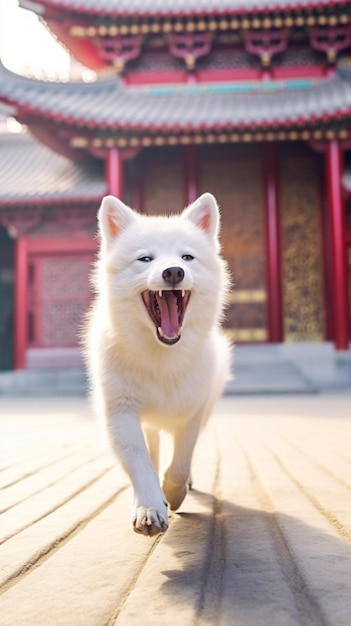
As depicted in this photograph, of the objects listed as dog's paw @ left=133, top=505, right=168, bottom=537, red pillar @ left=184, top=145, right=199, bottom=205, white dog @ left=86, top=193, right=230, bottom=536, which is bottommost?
dog's paw @ left=133, top=505, right=168, bottom=537

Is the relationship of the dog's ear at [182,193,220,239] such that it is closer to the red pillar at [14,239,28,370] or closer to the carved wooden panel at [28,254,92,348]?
the carved wooden panel at [28,254,92,348]

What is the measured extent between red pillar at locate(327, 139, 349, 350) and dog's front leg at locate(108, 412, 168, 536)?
905 cm

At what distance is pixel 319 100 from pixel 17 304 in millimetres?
6739

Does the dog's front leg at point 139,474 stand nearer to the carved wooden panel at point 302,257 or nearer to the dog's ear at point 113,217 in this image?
the dog's ear at point 113,217

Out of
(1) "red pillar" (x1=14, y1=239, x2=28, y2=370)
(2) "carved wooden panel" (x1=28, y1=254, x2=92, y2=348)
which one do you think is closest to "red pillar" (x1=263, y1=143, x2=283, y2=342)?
(2) "carved wooden panel" (x1=28, y1=254, x2=92, y2=348)

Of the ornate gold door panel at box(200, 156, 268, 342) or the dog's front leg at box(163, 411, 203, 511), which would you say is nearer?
the dog's front leg at box(163, 411, 203, 511)

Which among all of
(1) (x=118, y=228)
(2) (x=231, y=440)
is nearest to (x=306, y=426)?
(2) (x=231, y=440)

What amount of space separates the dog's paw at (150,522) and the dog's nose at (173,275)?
0.69 m

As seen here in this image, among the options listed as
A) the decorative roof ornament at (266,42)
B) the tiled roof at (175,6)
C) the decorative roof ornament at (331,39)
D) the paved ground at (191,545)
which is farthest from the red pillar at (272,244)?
the paved ground at (191,545)

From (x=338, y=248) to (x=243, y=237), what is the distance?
2.07 metres

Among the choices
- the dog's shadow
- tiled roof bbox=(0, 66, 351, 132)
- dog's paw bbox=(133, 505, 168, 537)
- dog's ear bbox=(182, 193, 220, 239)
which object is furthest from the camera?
tiled roof bbox=(0, 66, 351, 132)

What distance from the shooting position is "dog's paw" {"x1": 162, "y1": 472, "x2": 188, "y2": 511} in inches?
85.5

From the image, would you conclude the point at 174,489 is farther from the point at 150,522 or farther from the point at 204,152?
the point at 204,152

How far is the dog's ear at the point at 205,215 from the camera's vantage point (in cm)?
249
